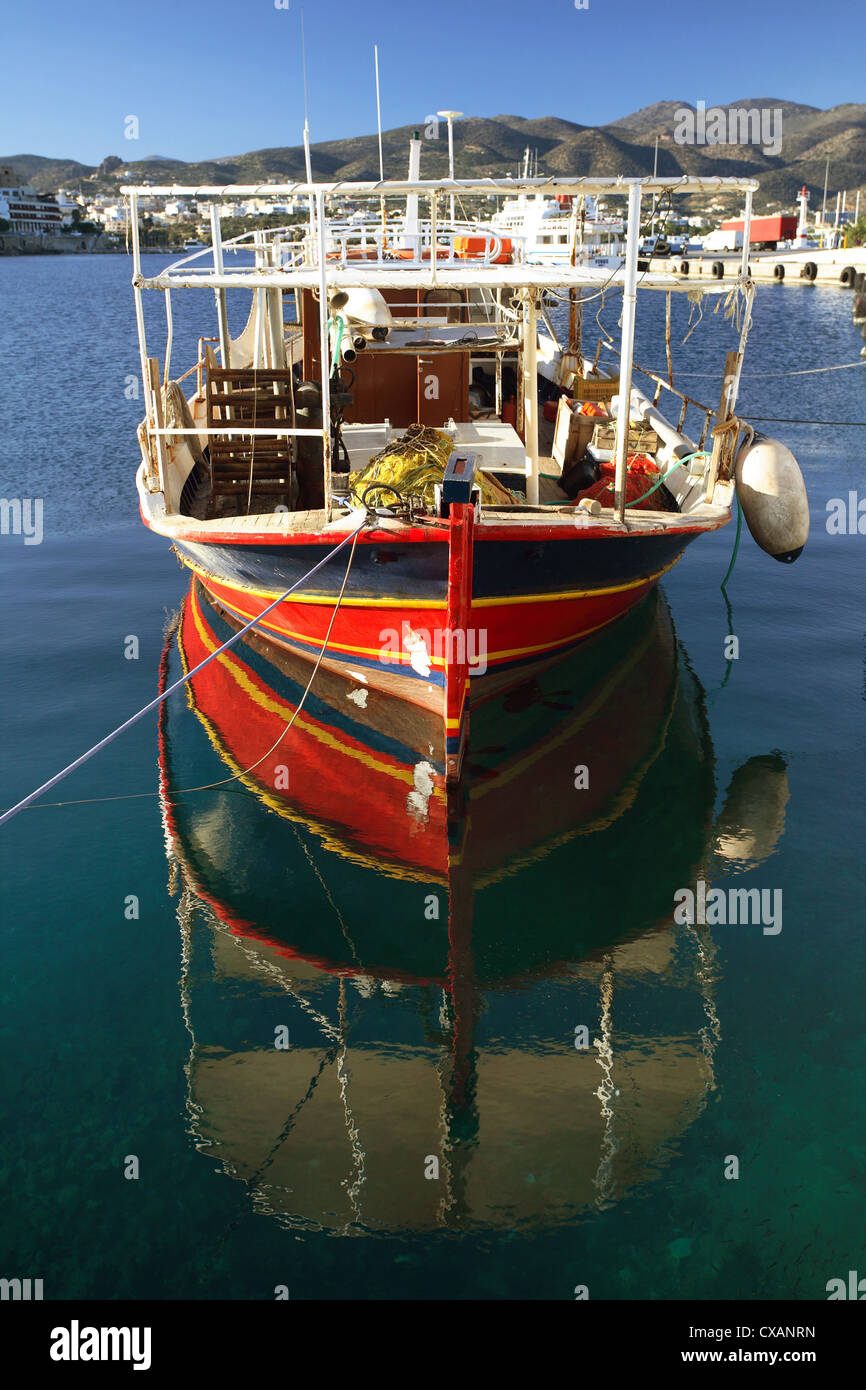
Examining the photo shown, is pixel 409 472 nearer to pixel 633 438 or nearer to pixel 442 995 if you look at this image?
pixel 633 438

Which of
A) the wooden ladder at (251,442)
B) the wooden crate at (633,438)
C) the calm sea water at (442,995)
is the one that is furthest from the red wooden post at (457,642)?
the wooden crate at (633,438)

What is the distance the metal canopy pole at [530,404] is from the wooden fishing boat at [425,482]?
0.03m

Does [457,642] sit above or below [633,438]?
below

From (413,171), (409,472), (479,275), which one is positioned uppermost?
(413,171)

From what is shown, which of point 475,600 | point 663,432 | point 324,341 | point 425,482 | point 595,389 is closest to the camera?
point 324,341

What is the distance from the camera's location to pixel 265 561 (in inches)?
388

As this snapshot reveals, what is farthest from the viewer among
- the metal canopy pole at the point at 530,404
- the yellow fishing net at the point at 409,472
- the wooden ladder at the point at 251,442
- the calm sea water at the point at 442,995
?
the wooden ladder at the point at 251,442

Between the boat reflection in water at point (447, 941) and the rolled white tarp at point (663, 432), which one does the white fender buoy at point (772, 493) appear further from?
the boat reflection in water at point (447, 941)

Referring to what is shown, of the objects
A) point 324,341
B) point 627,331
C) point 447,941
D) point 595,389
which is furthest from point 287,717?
point 595,389

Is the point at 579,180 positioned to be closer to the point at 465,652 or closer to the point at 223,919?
the point at 465,652

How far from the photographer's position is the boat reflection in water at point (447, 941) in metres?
5.55

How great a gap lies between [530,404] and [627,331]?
5.74 ft

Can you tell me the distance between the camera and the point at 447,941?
7.43 m

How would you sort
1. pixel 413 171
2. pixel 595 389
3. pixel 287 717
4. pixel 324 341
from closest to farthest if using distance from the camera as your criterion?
pixel 324 341
pixel 287 717
pixel 595 389
pixel 413 171
